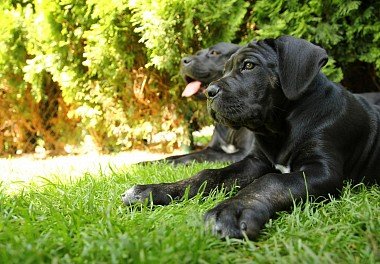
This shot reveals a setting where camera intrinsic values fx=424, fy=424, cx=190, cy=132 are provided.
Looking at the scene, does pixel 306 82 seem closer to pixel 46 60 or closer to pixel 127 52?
pixel 127 52

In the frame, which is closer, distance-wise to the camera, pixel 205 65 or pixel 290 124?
pixel 290 124

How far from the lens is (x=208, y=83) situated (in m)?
5.54

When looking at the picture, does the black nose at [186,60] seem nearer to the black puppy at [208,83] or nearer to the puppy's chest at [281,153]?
the black puppy at [208,83]

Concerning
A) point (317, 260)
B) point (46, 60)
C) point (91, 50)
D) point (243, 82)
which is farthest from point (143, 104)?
point (317, 260)

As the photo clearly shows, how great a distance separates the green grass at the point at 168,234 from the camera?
1.57m

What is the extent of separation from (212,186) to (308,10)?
3.53m

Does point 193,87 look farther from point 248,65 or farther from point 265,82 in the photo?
point 265,82

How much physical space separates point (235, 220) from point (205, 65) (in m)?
3.68

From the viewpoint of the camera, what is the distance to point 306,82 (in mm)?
2682

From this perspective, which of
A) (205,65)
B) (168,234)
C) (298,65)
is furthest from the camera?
(205,65)

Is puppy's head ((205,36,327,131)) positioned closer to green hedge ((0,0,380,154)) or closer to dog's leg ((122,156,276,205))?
dog's leg ((122,156,276,205))

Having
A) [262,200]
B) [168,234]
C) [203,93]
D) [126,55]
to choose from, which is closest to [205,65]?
[203,93]

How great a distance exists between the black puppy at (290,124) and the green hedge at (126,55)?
8.31 feet

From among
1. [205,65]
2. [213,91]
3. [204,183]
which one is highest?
[213,91]
